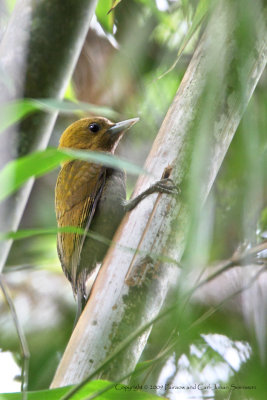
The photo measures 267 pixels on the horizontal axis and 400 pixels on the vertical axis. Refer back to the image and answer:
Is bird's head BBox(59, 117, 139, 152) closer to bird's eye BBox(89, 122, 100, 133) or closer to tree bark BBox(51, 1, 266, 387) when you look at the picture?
bird's eye BBox(89, 122, 100, 133)

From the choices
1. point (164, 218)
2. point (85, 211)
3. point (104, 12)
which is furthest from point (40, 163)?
point (85, 211)

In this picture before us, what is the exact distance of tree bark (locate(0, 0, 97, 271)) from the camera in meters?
2.13

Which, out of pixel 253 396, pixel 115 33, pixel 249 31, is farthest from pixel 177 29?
pixel 253 396

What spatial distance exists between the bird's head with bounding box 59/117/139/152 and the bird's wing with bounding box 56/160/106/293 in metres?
0.32

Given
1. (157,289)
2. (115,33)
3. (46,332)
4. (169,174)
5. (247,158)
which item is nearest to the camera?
(247,158)

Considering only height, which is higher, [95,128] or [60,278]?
[95,128]

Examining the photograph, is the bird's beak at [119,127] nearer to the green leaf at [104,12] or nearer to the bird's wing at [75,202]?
the bird's wing at [75,202]

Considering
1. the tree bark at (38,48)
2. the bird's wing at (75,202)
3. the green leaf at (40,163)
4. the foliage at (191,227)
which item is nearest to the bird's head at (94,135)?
the foliage at (191,227)

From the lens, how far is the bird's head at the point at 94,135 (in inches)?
115

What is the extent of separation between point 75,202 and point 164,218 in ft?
3.81

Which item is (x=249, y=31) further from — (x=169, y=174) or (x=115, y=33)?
(x=115, y=33)

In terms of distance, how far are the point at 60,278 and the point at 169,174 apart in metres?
1.79

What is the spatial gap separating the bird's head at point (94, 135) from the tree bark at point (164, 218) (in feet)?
4.58

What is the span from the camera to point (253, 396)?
3.38ft
